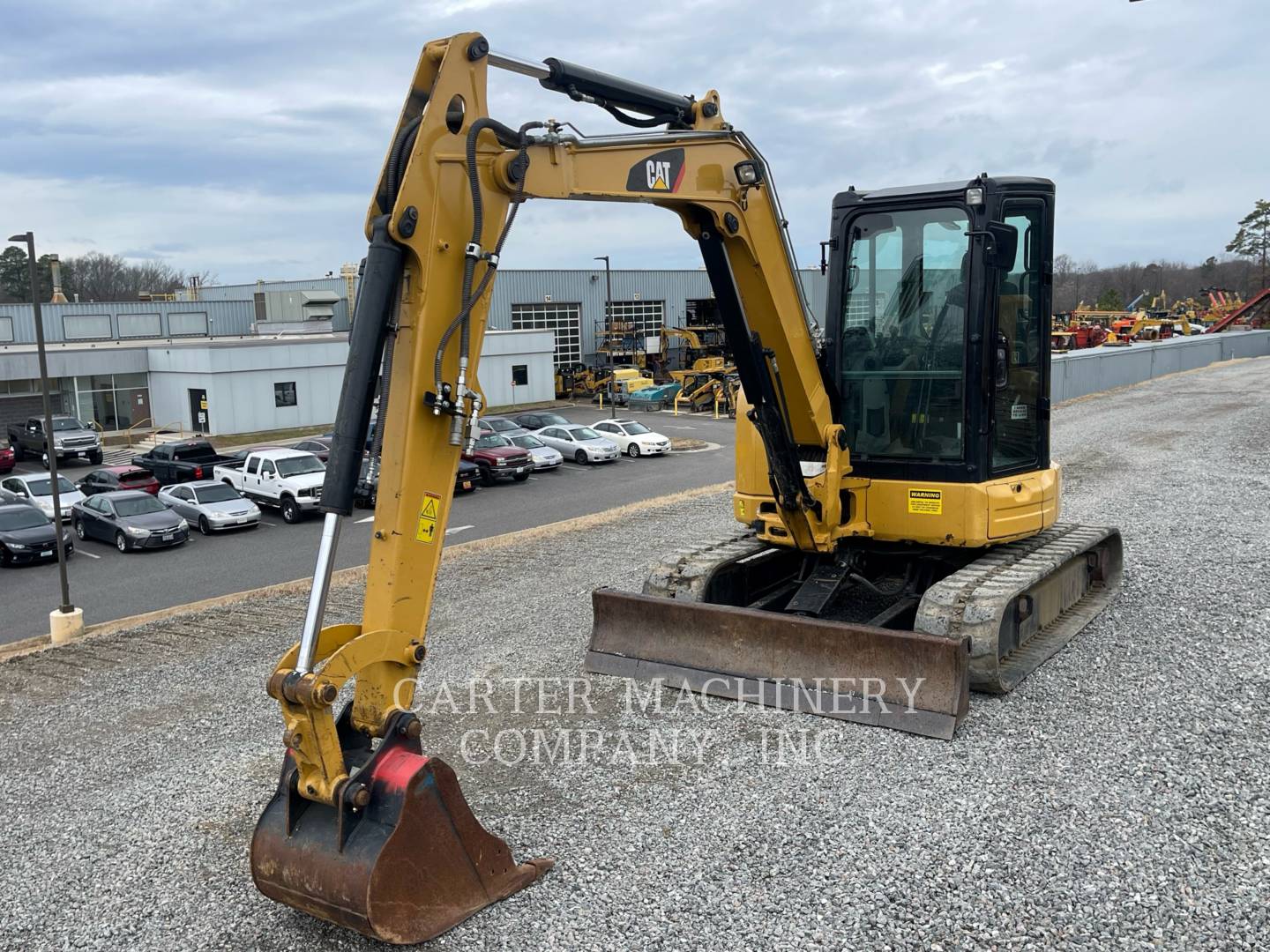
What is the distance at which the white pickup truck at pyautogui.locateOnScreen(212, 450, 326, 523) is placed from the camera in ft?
83.6

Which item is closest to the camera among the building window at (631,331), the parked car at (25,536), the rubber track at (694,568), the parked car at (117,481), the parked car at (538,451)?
the rubber track at (694,568)

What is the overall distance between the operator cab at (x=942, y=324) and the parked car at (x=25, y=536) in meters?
17.5

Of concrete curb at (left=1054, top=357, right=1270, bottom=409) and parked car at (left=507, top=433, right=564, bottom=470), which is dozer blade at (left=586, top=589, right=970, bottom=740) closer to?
parked car at (left=507, top=433, right=564, bottom=470)

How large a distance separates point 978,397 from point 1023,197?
1791mm

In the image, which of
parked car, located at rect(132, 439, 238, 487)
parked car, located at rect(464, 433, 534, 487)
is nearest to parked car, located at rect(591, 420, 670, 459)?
parked car, located at rect(464, 433, 534, 487)

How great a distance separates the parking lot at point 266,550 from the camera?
713 inches

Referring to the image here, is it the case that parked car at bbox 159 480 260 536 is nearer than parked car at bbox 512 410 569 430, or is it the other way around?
parked car at bbox 159 480 260 536

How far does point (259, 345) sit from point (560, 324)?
2074 centimetres

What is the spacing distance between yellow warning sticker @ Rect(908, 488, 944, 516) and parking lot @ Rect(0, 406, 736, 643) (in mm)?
8854

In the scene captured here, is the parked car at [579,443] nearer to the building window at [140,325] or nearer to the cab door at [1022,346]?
the cab door at [1022,346]

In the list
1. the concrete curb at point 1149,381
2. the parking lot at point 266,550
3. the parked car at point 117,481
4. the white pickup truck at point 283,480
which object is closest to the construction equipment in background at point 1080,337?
the concrete curb at point 1149,381

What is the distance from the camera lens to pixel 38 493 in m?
26.1

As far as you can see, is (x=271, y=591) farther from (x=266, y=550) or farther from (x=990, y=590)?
(x=990, y=590)

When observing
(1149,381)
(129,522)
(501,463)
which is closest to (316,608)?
(129,522)
